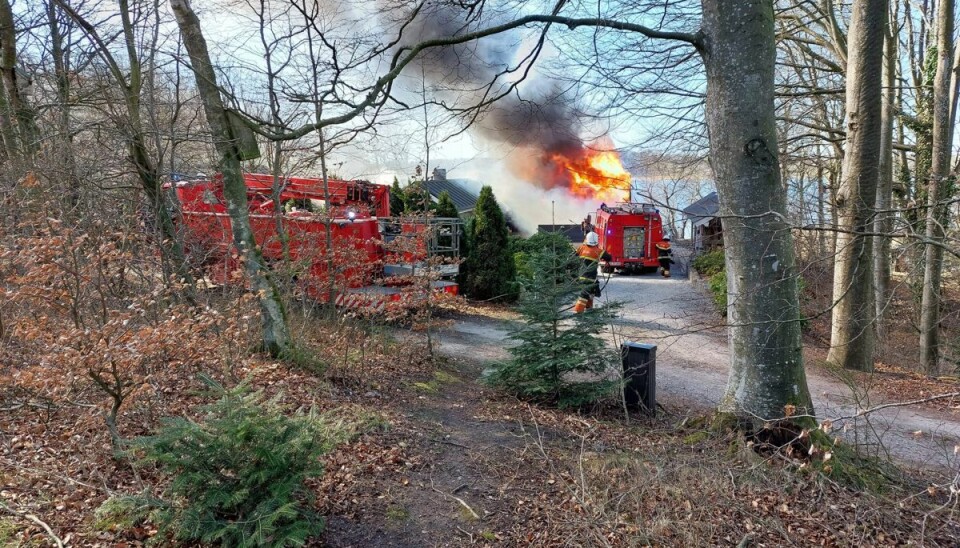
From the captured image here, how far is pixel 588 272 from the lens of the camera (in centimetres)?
932

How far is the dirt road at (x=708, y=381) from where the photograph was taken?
16.4ft

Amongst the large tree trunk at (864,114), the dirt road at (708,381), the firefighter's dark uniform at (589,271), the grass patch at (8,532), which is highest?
the large tree trunk at (864,114)

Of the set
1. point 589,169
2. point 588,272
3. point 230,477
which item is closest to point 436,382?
point 588,272

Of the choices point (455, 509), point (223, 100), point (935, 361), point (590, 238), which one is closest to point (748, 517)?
point (455, 509)

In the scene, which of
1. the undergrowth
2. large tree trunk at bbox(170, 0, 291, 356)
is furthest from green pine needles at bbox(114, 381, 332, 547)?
large tree trunk at bbox(170, 0, 291, 356)

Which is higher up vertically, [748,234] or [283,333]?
[748,234]

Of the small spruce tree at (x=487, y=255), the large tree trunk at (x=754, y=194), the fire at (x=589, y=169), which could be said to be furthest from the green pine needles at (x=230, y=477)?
the fire at (x=589, y=169)

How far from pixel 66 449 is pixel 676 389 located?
6934mm

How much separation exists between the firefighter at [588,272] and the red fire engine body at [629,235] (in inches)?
366

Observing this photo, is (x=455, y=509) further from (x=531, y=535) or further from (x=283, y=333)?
(x=283, y=333)

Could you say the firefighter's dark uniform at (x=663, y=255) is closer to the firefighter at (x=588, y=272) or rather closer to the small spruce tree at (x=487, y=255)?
the small spruce tree at (x=487, y=255)

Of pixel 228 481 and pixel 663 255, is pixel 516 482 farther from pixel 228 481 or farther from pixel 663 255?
pixel 663 255

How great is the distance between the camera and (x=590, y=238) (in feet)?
38.1

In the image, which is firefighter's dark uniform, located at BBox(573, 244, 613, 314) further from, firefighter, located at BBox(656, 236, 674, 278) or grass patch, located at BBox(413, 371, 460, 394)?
firefighter, located at BBox(656, 236, 674, 278)
